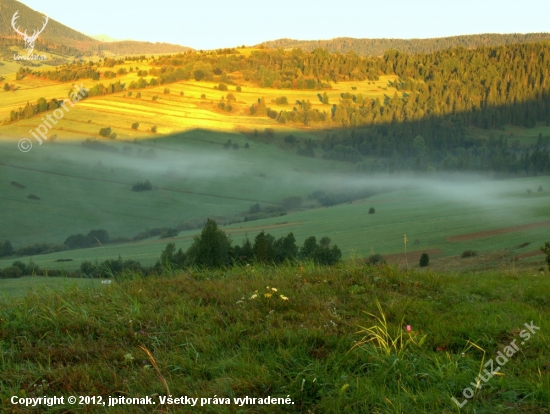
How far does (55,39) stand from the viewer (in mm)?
173875

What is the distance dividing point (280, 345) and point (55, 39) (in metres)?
194

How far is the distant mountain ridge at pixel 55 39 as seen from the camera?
14050cm

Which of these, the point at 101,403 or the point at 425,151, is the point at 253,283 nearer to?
the point at 101,403

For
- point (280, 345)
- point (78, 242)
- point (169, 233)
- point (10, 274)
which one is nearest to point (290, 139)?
point (169, 233)

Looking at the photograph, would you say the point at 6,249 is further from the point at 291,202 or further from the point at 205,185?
the point at 291,202

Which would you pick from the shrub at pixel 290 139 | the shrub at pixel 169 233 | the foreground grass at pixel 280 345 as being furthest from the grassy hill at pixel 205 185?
the foreground grass at pixel 280 345

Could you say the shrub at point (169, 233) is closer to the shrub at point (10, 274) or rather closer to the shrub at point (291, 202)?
the shrub at point (291, 202)

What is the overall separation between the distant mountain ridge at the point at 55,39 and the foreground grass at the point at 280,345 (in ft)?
459

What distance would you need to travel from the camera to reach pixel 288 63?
6885 inches

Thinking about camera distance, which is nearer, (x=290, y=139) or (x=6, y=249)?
(x=6, y=249)

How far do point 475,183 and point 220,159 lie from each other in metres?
66.7

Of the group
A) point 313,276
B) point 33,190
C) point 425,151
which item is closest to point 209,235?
point 313,276

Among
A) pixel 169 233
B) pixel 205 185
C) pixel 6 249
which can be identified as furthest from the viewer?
pixel 205 185

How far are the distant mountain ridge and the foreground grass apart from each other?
459 feet
